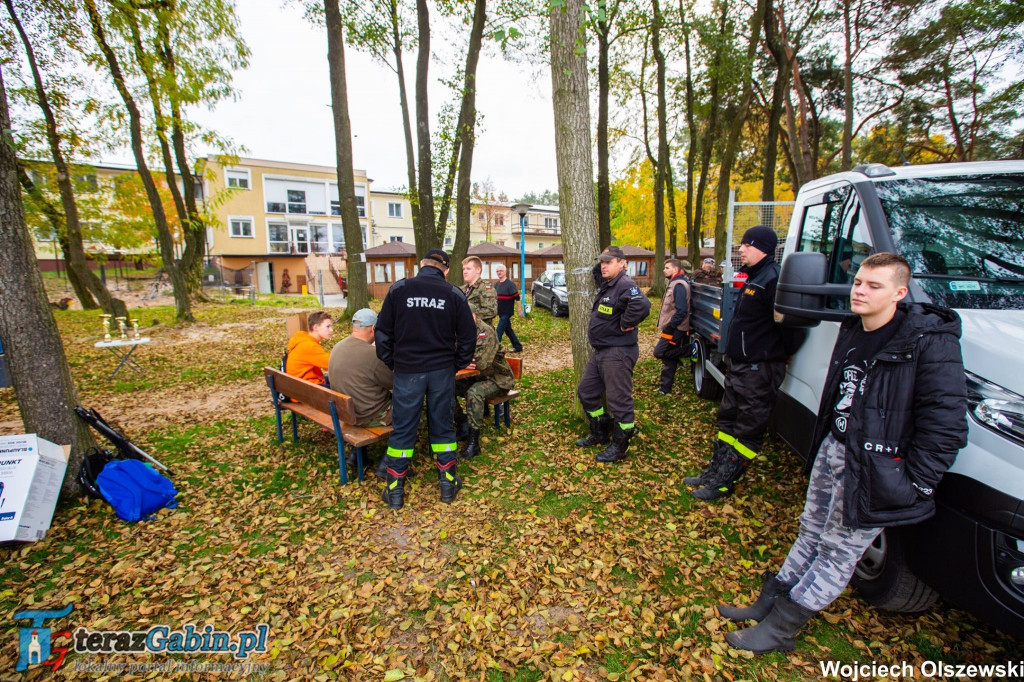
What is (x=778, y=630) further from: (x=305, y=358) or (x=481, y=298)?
(x=481, y=298)

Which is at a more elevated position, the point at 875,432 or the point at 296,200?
→ the point at 296,200

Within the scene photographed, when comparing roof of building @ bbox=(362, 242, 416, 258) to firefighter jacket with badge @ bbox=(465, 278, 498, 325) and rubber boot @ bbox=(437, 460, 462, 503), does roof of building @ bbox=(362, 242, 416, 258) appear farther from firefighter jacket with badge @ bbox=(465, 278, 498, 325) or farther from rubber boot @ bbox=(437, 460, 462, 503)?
rubber boot @ bbox=(437, 460, 462, 503)

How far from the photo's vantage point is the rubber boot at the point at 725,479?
3922mm

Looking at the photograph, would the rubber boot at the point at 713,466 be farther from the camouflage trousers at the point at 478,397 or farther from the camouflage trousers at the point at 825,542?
the camouflage trousers at the point at 478,397

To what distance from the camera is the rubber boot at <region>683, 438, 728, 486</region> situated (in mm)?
4051

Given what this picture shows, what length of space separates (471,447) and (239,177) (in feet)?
127

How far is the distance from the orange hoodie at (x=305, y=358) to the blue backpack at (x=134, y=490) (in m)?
1.55

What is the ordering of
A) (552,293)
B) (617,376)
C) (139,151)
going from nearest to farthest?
(617,376) < (139,151) < (552,293)

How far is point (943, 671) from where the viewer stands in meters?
2.38

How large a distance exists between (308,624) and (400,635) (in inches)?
22.2

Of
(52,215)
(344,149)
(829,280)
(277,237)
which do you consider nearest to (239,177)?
(277,237)

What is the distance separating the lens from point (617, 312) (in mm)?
4465

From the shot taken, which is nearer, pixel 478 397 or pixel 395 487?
pixel 395 487

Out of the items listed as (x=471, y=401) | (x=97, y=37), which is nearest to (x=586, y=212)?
(x=471, y=401)
